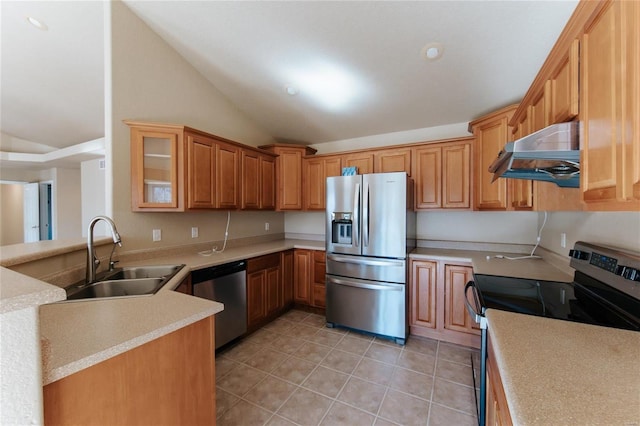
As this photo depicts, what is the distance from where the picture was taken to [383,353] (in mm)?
2408

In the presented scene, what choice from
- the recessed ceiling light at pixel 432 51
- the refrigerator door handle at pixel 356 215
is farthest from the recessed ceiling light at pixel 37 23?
the recessed ceiling light at pixel 432 51

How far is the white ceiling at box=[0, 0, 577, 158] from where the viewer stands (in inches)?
72.4

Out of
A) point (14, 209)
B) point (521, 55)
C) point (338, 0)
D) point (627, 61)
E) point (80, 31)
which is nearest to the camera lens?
point (627, 61)

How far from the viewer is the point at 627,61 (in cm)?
72

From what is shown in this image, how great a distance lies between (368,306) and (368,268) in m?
0.41

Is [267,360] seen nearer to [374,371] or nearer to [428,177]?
[374,371]

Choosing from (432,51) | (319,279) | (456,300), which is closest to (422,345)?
(456,300)

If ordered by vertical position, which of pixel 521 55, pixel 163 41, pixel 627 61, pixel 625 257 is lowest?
pixel 625 257

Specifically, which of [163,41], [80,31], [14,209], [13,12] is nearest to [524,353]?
[163,41]

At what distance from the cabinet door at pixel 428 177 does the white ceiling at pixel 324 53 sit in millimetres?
460

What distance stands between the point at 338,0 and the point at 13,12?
2900mm

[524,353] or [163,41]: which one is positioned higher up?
[163,41]

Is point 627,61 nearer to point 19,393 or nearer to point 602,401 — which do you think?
point 602,401

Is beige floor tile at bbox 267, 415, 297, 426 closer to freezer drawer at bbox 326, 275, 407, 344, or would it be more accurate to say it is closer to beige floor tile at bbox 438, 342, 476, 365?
freezer drawer at bbox 326, 275, 407, 344
